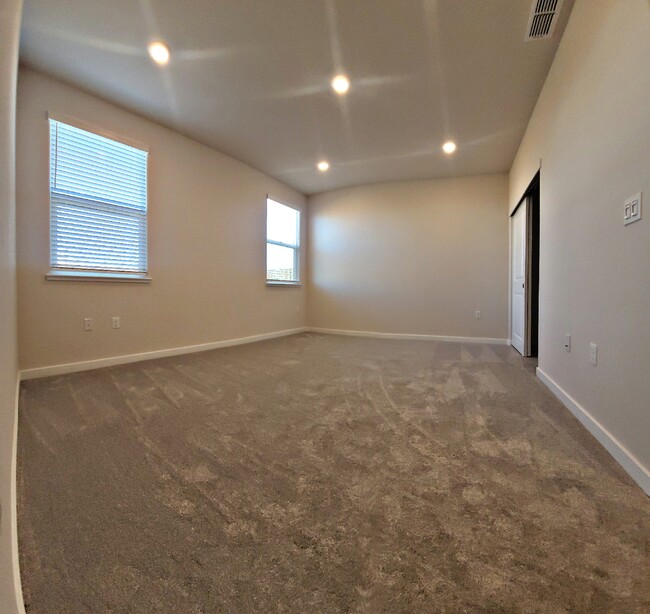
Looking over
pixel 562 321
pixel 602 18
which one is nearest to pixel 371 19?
pixel 602 18

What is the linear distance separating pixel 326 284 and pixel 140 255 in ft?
10.5

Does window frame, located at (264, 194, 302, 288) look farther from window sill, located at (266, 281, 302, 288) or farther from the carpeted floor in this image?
the carpeted floor

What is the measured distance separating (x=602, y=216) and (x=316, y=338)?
3977 millimetres

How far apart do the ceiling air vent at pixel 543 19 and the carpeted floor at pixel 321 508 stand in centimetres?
249

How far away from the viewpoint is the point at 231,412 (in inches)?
78.5

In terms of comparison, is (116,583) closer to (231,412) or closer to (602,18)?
(231,412)

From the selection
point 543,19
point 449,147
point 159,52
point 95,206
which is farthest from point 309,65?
point 95,206

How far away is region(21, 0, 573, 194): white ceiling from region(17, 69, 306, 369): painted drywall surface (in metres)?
0.26

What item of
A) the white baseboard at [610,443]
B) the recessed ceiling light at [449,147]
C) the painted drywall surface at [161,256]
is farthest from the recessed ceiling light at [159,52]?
the white baseboard at [610,443]

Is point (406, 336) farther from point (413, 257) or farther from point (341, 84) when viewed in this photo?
point (341, 84)

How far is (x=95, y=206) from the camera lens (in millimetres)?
3031

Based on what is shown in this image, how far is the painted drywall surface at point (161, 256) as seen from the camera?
265cm

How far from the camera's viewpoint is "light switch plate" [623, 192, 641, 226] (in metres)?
1.34

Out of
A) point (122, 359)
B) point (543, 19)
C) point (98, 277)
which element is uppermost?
point (543, 19)
